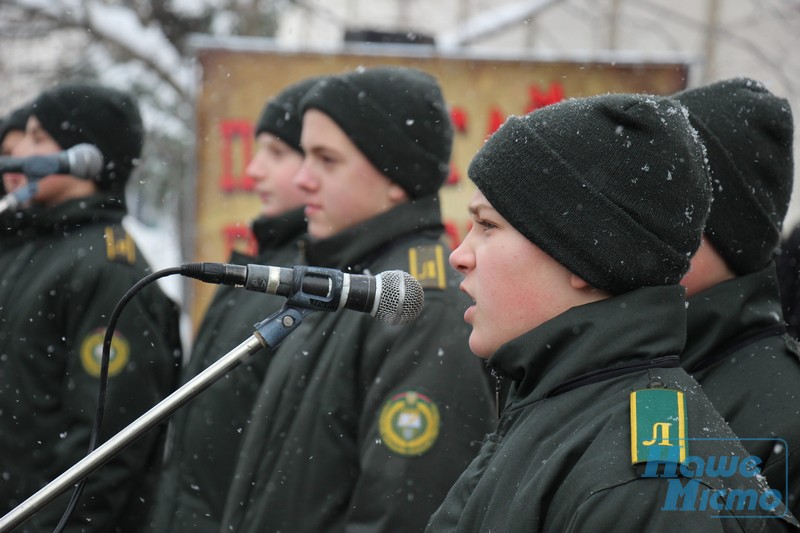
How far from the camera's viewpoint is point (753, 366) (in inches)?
102

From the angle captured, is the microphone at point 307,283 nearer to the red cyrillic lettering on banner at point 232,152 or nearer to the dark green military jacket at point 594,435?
the dark green military jacket at point 594,435

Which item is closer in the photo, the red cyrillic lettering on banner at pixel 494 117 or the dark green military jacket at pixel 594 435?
the dark green military jacket at pixel 594 435

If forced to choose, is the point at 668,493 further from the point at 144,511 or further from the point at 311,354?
the point at 144,511

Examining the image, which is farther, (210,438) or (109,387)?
(109,387)

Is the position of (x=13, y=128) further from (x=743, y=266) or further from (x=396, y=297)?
(x=743, y=266)

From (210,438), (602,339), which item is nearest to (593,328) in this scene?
(602,339)

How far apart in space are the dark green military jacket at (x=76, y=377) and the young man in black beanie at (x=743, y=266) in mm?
2441

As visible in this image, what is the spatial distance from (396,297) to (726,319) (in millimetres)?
1072

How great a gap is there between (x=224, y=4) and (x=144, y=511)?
28.9ft

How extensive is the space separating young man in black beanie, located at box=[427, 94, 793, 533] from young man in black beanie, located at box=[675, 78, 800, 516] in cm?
66

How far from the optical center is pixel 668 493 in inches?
67.9

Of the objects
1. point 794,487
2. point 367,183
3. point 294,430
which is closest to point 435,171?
point 367,183

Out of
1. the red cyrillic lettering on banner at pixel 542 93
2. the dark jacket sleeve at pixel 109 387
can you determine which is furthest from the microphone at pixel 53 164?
the red cyrillic lettering on banner at pixel 542 93

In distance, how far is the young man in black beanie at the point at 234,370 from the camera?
3865 millimetres
